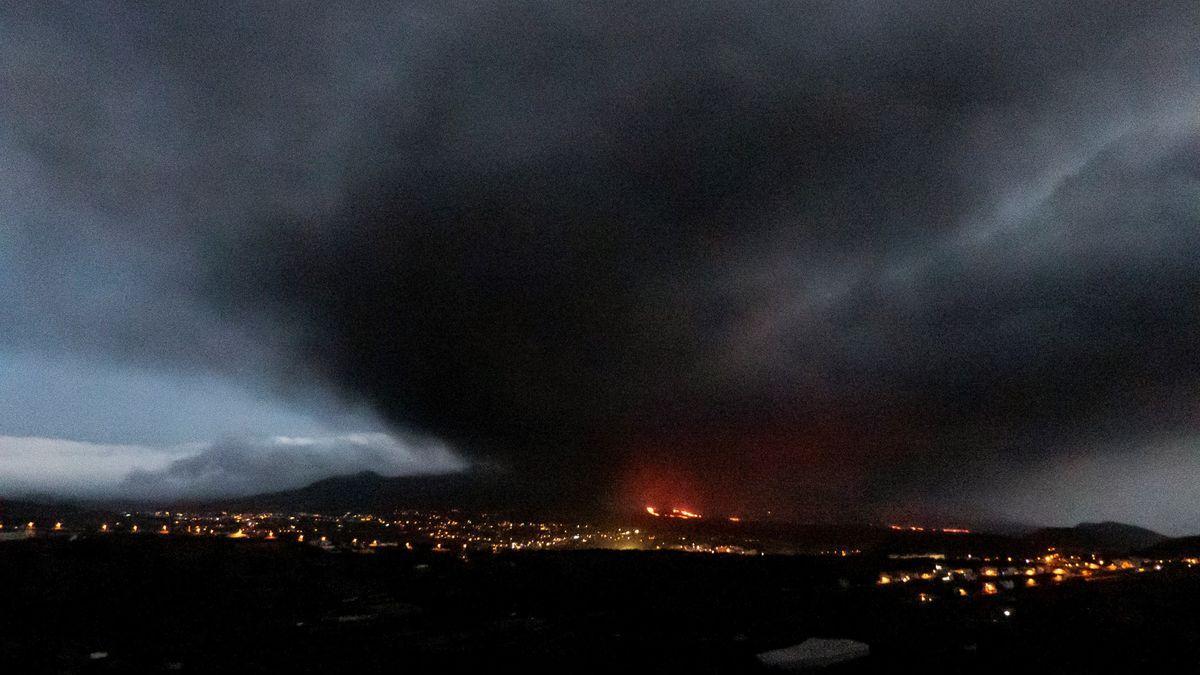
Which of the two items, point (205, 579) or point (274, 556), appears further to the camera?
point (274, 556)

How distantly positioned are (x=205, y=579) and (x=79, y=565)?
45.3ft

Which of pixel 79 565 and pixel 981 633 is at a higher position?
pixel 79 565

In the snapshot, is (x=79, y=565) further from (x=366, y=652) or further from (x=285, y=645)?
(x=366, y=652)

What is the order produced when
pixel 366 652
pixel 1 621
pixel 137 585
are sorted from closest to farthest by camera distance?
pixel 366 652 < pixel 1 621 < pixel 137 585

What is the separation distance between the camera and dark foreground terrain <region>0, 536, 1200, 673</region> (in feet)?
218

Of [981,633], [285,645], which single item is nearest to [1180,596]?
[981,633]


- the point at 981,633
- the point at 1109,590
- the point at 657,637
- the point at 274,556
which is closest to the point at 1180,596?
the point at 1109,590

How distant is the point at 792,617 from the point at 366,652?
57.8 metres

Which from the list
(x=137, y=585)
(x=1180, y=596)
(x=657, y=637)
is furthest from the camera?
(x=1180, y=596)

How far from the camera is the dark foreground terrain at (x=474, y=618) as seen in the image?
6650 centimetres

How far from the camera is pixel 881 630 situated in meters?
92.3

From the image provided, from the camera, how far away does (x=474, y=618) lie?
90250 mm

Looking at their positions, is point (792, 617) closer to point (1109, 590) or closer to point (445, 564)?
point (445, 564)

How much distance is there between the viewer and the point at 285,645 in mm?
69750
